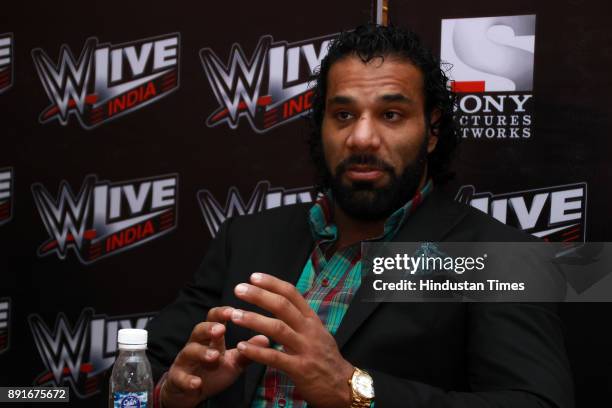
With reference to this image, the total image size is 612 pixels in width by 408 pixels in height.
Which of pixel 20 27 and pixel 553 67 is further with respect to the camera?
pixel 20 27

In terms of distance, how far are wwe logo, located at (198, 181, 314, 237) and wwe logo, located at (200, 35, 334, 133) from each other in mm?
215

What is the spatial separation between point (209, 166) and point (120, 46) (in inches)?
21.5

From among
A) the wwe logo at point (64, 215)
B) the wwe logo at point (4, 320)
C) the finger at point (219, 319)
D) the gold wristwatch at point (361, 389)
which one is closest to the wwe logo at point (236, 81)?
the wwe logo at point (64, 215)

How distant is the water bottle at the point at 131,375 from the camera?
39.9 inches

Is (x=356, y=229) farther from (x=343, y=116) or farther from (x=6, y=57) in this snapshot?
(x=6, y=57)

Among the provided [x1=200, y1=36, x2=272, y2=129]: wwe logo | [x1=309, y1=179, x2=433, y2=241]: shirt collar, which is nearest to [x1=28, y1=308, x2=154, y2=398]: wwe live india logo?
[x1=200, y1=36, x2=272, y2=129]: wwe logo

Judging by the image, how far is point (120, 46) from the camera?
7.16ft

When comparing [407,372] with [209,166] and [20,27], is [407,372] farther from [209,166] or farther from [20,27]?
[20,27]

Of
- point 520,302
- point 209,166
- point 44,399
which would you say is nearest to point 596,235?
point 520,302

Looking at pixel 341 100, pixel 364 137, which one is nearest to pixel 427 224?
pixel 364 137

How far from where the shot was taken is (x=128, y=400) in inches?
39.8

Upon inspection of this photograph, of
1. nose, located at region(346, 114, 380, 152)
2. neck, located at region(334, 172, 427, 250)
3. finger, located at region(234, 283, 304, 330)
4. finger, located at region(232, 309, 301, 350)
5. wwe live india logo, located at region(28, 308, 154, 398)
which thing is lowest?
wwe live india logo, located at region(28, 308, 154, 398)

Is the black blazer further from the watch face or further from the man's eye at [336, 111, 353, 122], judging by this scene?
the man's eye at [336, 111, 353, 122]

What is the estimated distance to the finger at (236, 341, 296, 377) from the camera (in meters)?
0.97
